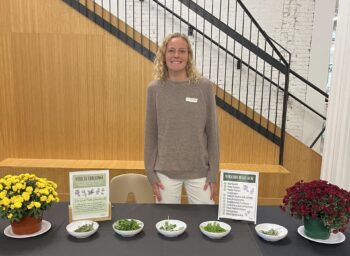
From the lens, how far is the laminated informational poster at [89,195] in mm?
1488

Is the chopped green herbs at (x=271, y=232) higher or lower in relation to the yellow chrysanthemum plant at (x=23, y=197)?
lower

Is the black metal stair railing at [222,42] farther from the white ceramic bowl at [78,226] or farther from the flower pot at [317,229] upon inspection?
the white ceramic bowl at [78,226]

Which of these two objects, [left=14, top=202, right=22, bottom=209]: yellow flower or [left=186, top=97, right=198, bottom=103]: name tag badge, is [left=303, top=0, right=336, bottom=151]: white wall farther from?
[left=14, top=202, right=22, bottom=209]: yellow flower

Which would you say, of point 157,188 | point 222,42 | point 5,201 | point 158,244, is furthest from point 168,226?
point 222,42

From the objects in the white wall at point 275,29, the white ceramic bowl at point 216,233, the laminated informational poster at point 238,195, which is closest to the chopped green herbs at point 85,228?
the white ceramic bowl at point 216,233

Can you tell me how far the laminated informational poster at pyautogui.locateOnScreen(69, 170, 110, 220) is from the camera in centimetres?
149

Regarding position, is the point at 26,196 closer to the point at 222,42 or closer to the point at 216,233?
the point at 216,233

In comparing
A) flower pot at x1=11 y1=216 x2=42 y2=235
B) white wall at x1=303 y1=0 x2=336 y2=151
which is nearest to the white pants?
flower pot at x1=11 y1=216 x2=42 y2=235

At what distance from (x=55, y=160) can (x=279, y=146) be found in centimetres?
274

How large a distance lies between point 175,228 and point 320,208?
613 mm

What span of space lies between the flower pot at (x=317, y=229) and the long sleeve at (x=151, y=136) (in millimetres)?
938

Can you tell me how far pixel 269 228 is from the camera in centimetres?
146

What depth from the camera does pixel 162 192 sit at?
2004mm

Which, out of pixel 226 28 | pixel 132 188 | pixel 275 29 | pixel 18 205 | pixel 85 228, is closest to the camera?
pixel 18 205
